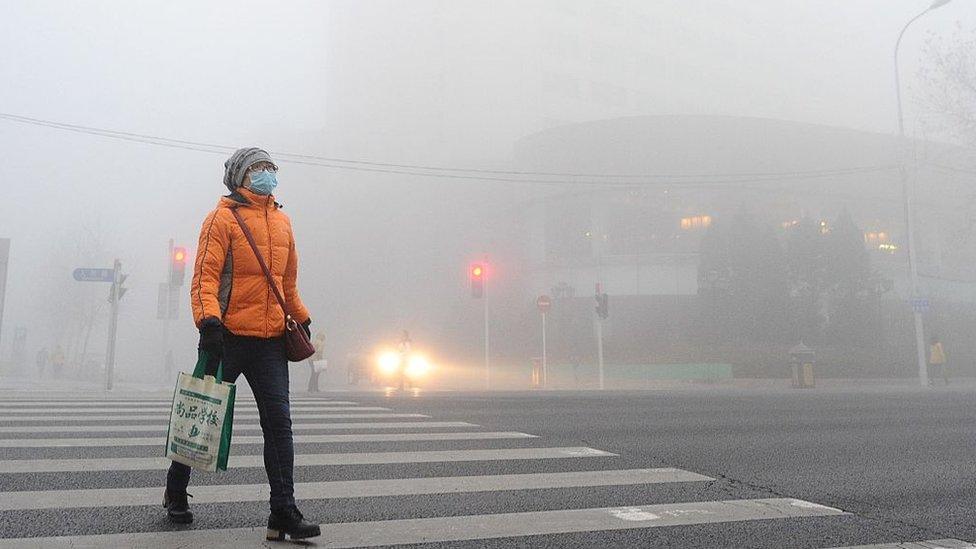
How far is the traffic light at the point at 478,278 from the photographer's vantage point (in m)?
25.1

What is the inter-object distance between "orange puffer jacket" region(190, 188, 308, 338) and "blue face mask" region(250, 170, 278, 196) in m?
0.04

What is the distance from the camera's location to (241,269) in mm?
3518

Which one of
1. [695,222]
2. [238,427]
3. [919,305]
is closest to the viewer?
[238,427]

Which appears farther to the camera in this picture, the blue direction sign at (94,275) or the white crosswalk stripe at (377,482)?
the blue direction sign at (94,275)

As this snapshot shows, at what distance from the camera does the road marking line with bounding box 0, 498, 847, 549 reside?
3.29 m

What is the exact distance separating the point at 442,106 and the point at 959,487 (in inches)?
4309

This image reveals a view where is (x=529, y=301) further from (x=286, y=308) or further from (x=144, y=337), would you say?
(x=144, y=337)

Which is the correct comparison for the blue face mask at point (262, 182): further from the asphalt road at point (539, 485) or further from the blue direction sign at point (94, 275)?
the blue direction sign at point (94, 275)

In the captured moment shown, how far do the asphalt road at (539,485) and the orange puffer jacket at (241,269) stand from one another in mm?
1084

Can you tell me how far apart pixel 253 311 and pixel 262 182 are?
68 centimetres

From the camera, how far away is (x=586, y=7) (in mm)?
78875

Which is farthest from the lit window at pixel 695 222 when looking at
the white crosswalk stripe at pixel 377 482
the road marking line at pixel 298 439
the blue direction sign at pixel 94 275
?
the road marking line at pixel 298 439

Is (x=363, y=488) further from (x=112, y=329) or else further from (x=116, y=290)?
(x=116, y=290)

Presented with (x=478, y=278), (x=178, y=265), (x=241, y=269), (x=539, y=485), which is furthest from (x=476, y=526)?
(x=178, y=265)
